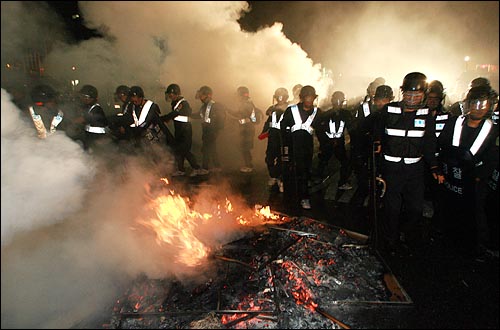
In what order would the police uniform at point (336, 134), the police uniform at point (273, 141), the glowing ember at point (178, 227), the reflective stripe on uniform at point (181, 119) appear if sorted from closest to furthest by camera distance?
1. the glowing ember at point (178, 227)
2. the police uniform at point (273, 141)
3. the police uniform at point (336, 134)
4. the reflective stripe on uniform at point (181, 119)

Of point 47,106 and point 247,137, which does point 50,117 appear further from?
A: point 247,137

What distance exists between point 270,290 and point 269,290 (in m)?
0.01

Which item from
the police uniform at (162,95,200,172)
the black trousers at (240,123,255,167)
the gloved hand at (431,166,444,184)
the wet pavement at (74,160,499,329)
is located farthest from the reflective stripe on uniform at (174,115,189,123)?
the gloved hand at (431,166,444,184)

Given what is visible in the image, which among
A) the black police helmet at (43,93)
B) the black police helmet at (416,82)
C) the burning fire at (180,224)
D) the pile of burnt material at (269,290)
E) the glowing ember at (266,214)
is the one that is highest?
the black police helmet at (43,93)

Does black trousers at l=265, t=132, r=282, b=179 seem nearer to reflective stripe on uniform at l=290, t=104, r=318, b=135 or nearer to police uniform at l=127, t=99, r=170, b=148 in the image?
reflective stripe on uniform at l=290, t=104, r=318, b=135

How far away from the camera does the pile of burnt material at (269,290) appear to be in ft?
9.43

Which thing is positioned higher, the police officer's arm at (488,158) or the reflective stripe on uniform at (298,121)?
the reflective stripe on uniform at (298,121)

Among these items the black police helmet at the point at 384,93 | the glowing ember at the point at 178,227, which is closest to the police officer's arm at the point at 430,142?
the black police helmet at the point at 384,93

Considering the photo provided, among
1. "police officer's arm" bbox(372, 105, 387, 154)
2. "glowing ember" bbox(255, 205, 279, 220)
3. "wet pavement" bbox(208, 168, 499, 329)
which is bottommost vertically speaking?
"wet pavement" bbox(208, 168, 499, 329)

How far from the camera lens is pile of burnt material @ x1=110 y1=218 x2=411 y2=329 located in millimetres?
2873

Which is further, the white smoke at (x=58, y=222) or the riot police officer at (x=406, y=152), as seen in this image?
the riot police officer at (x=406, y=152)

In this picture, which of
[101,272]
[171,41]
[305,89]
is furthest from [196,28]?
[101,272]

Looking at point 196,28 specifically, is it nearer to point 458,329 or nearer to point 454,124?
point 454,124

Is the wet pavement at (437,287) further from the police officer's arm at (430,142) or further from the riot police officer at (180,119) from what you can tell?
the riot police officer at (180,119)
